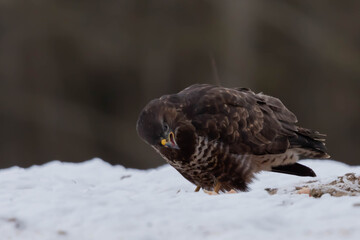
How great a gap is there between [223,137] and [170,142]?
0.48 m

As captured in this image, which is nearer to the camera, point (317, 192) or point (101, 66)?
point (317, 192)

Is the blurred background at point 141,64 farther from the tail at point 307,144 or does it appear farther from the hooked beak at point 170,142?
the hooked beak at point 170,142

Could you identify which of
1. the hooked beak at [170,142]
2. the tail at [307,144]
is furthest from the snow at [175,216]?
the tail at [307,144]

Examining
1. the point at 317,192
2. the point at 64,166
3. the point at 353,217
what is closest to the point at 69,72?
the point at 64,166

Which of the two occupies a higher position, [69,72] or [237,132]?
[237,132]

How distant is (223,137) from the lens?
5.54 m

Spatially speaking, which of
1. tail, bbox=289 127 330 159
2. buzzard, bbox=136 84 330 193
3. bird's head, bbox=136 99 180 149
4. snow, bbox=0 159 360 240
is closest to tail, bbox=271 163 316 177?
buzzard, bbox=136 84 330 193

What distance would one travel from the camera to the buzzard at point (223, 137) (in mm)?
5402

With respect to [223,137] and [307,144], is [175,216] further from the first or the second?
[307,144]

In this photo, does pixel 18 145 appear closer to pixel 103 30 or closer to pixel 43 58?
pixel 43 58

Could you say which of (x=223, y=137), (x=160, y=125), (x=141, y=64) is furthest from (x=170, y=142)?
(x=141, y=64)

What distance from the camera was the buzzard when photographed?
5402mm

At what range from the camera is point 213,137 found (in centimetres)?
548

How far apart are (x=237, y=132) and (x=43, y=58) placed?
10625 millimetres
